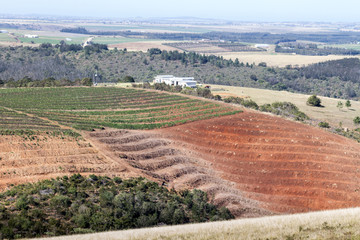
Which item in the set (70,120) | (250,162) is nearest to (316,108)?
(250,162)

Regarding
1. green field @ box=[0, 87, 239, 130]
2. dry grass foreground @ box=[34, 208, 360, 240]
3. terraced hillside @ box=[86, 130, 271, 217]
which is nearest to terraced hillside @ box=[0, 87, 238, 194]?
green field @ box=[0, 87, 239, 130]

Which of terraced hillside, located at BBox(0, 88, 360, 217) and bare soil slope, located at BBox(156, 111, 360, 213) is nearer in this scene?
terraced hillside, located at BBox(0, 88, 360, 217)

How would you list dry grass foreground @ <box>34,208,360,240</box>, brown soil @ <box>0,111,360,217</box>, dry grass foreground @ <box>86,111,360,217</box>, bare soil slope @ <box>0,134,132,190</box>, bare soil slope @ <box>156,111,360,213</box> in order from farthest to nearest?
1. bare soil slope @ <box>156,111,360,213</box>
2. dry grass foreground @ <box>86,111,360,217</box>
3. brown soil @ <box>0,111,360,217</box>
4. bare soil slope @ <box>0,134,132,190</box>
5. dry grass foreground @ <box>34,208,360,240</box>

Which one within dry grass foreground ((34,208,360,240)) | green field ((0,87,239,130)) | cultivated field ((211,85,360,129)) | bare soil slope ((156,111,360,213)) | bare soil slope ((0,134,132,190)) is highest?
dry grass foreground ((34,208,360,240))

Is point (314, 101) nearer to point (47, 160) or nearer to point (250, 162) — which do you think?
point (250, 162)

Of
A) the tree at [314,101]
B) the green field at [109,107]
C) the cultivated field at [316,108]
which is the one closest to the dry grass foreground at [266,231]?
the green field at [109,107]

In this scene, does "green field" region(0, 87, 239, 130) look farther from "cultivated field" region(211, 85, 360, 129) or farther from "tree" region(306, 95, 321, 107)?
"tree" region(306, 95, 321, 107)
